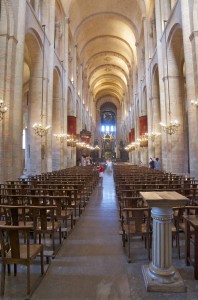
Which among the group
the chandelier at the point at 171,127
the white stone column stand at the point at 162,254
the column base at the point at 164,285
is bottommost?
the column base at the point at 164,285

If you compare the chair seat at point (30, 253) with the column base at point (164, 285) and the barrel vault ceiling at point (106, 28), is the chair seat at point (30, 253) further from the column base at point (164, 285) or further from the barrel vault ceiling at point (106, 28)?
the barrel vault ceiling at point (106, 28)

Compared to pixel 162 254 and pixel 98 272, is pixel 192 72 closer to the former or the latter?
pixel 162 254

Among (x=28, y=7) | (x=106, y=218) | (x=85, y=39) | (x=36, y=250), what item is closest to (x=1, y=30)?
(x=28, y=7)

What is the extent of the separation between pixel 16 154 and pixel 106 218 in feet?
20.5

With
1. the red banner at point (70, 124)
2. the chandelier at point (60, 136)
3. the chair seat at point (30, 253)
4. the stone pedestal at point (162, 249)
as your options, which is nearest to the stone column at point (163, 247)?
the stone pedestal at point (162, 249)

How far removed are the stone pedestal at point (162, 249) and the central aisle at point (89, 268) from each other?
393 millimetres

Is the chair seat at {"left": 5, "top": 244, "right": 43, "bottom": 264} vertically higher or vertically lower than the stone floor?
higher

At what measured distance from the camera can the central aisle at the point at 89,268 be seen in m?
3.08

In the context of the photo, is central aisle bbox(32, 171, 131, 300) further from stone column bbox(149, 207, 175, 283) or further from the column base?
stone column bbox(149, 207, 175, 283)

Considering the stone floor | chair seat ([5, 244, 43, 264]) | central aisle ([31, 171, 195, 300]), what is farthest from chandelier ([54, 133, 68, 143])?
chair seat ([5, 244, 43, 264])

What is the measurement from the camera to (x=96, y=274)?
359 cm

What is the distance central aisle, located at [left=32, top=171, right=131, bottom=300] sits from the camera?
3.08 m

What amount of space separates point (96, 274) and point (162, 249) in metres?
1.09

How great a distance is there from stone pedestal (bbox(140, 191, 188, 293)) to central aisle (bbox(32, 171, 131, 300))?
1.29 ft
